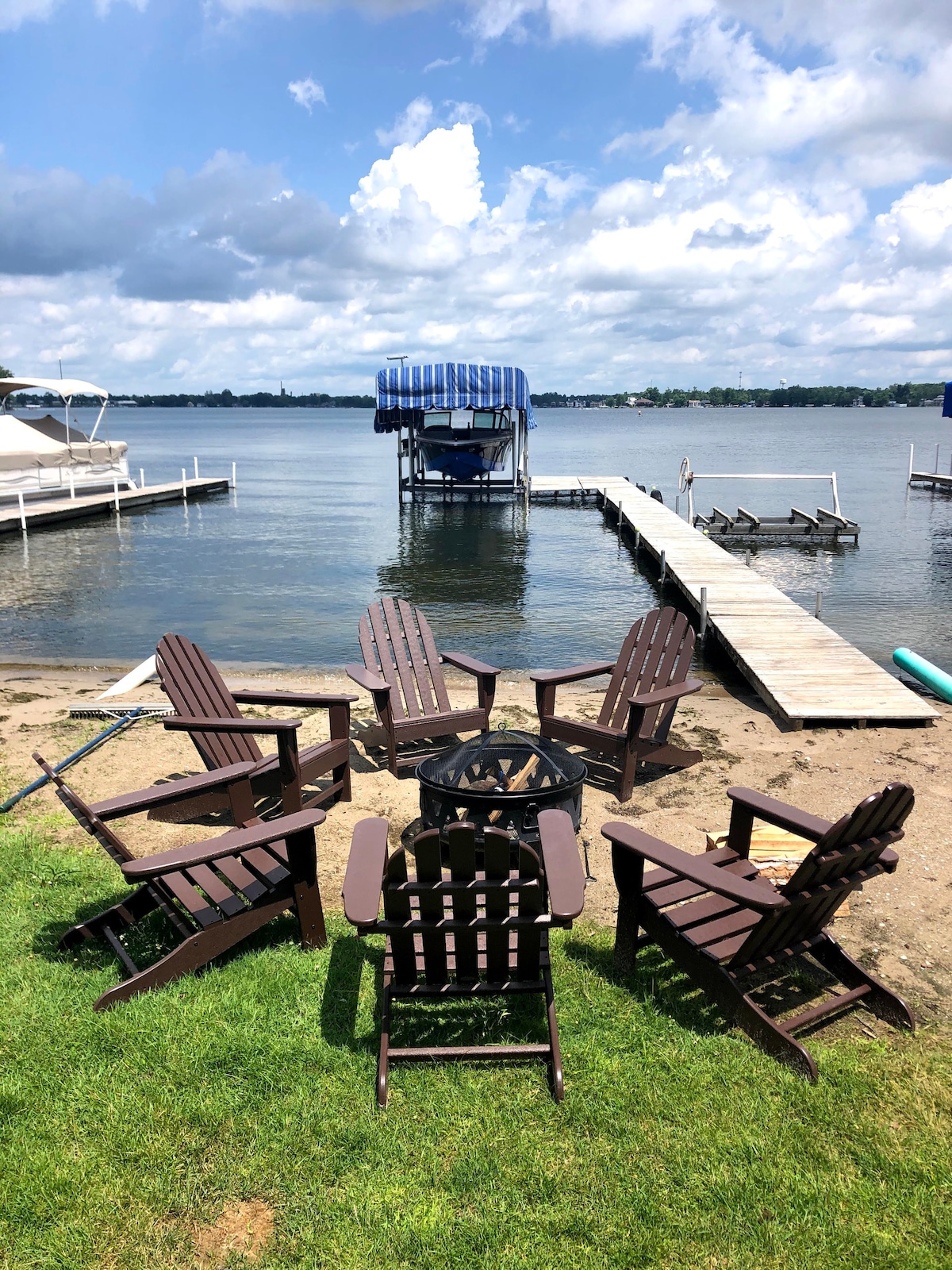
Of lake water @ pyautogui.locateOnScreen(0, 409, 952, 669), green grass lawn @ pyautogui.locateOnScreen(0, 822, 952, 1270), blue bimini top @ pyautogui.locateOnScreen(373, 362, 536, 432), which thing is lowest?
lake water @ pyautogui.locateOnScreen(0, 409, 952, 669)

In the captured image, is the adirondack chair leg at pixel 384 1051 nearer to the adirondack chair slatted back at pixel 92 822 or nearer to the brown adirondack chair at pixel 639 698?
the adirondack chair slatted back at pixel 92 822

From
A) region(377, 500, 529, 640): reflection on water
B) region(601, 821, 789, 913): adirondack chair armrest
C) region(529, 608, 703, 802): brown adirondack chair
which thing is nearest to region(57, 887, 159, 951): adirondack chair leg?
region(601, 821, 789, 913): adirondack chair armrest

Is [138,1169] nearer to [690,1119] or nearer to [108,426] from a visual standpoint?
[690,1119]

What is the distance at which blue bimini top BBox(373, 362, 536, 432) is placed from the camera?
90.8 feet

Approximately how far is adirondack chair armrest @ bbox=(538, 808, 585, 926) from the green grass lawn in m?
0.61

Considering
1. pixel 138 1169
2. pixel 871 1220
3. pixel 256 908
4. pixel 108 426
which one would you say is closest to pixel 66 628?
pixel 256 908

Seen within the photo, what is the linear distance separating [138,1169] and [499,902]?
54.4 inches

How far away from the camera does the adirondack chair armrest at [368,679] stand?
6.40 meters

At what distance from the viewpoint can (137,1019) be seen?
3486mm

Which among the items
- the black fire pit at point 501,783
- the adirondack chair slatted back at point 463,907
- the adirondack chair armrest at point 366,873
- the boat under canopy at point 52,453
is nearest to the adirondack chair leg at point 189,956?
the adirondack chair armrest at point 366,873

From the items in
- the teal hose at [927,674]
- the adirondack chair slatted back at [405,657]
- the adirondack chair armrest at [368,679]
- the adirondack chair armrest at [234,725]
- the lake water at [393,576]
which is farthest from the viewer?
the lake water at [393,576]

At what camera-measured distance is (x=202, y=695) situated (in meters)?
5.72

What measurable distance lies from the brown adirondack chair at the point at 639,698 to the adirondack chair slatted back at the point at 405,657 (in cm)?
87

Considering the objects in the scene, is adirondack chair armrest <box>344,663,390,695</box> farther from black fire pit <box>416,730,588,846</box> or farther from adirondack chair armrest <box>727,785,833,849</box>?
adirondack chair armrest <box>727,785,833,849</box>
